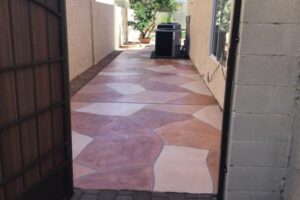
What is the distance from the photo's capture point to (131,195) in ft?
8.48

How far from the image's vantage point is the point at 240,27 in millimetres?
2086

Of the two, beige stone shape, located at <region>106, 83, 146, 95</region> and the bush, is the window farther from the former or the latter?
the bush

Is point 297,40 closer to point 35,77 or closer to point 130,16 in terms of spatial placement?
point 35,77

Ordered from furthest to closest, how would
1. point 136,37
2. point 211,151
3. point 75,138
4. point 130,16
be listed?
point 136,37
point 130,16
point 75,138
point 211,151

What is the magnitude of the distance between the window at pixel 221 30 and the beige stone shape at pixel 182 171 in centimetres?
188

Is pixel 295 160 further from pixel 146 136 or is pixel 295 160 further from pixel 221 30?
pixel 221 30

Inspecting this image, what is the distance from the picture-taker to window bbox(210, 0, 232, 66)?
4.87 metres

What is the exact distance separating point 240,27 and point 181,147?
5.72 feet

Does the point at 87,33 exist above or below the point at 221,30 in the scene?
below

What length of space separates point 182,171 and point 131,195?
2.01 ft

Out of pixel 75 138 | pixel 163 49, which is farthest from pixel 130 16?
pixel 75 138

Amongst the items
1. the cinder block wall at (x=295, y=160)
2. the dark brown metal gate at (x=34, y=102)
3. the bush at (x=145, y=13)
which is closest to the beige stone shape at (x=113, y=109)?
the dark brown metal gate at (x=34, y=102)

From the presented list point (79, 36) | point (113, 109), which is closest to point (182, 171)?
point (113, 109)

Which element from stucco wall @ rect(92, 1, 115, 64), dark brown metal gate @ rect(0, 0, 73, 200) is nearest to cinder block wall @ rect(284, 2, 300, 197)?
dark brown metal gate @ rect(0, 0, 73, 200)
